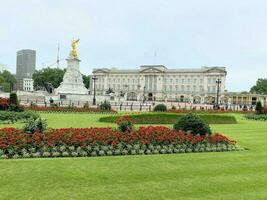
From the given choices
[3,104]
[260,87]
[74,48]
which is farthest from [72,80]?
[260,87]

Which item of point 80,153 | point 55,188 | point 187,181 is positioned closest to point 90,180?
point 55,188

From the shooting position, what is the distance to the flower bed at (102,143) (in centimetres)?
1171

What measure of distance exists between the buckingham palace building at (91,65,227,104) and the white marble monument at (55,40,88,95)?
7332 centimetres

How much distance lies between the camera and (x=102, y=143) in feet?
41.8

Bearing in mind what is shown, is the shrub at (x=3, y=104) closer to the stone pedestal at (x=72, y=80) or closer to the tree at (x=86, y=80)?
the stone pedestal at (x=72, y=80)

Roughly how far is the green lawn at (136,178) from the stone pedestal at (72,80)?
59331 mm

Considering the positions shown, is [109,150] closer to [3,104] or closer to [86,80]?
[3,104]

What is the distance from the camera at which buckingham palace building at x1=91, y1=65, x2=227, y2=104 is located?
484 ft

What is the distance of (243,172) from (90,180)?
4207 millimetres

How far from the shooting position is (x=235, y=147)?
14.5 metres

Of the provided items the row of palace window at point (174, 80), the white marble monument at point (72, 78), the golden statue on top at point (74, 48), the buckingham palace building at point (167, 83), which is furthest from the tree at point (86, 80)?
the white marble monument at point (72, 78)

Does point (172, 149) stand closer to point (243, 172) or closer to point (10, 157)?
point (243, 172)

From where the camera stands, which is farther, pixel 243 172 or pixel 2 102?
pixel 2 102

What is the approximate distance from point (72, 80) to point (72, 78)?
39 centimetres
